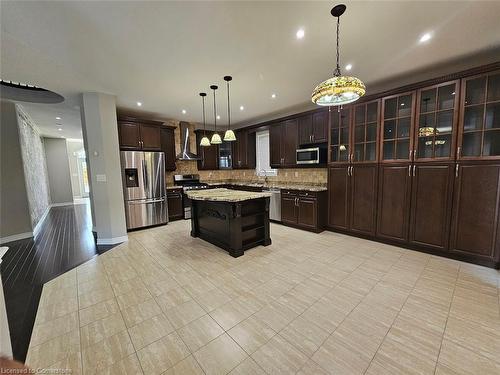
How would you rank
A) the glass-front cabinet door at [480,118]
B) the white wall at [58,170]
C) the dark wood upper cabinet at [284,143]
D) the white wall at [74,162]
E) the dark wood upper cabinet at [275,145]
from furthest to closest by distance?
the white wall at [74,162], the white wall at [58,170], the dark wood upper cabinet at [275,145], the dark wood upper cabinet at [284,143], the glass-front cabinet door at [480,118]

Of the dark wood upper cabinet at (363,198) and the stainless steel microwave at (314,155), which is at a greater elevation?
the stainless steel microwave at (314,155)

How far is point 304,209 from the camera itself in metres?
4.45

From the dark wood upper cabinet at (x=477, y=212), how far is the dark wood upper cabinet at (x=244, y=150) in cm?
458

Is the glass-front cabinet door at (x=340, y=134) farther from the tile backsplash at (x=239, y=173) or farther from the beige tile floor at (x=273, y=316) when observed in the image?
the beige tile floor at (x=273, y=316)

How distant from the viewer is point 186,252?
11.3ft

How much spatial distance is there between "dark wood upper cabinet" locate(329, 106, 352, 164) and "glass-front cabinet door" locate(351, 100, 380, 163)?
111mm

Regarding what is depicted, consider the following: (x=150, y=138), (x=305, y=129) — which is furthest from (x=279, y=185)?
(x=150, y=138)

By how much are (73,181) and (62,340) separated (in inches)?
418

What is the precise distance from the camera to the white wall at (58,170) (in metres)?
8.19

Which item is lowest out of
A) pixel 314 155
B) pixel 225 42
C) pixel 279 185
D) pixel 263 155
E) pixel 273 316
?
pixel 273 316

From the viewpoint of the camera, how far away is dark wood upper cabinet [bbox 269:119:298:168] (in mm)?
4918

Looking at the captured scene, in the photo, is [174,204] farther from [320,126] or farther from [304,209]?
[320,126]

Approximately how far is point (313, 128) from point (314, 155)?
601 mm

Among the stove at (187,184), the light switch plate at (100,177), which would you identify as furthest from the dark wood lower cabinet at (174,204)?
the light switch plate at (100,177)
